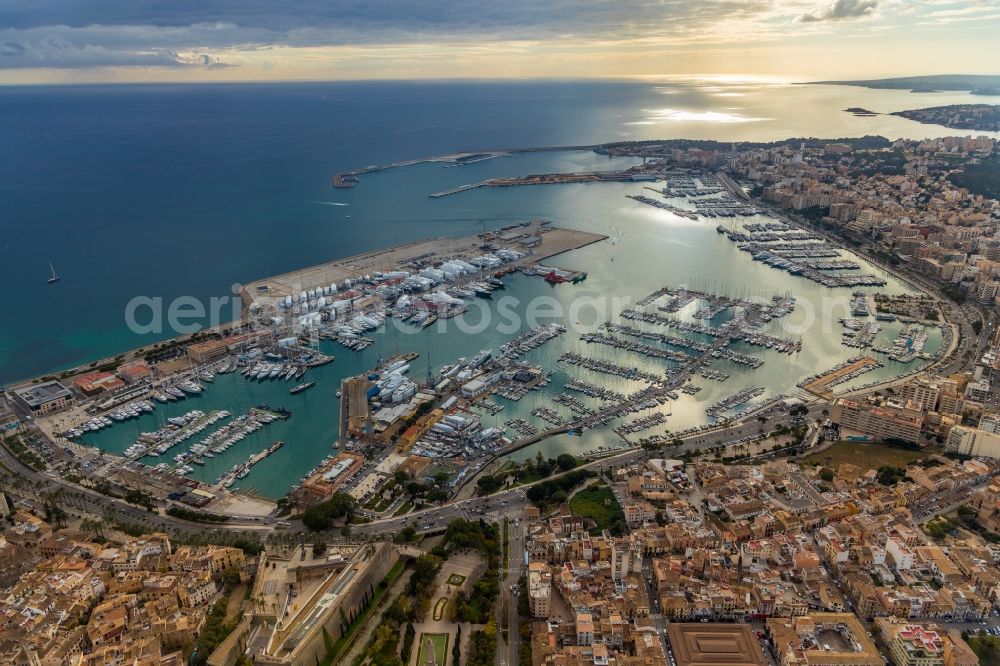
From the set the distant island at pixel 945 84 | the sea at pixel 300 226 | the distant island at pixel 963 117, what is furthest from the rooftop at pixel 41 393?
the distant island at pixel 945 84

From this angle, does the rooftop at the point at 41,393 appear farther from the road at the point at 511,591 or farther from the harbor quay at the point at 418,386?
the road at the point at 511,591

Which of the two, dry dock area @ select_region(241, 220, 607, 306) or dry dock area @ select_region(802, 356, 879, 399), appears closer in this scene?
dry dock area @ select_region(802, 356, 879, 399)

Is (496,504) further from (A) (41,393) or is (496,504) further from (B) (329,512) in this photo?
(A) (41,393)

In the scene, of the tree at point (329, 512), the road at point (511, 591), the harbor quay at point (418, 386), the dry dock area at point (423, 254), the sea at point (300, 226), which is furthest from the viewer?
the dry dock area at point (423, 254)

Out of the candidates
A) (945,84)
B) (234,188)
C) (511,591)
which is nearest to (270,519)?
(511,591)

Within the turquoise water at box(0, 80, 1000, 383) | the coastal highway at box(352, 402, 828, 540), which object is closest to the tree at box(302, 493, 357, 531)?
the coastal highway at box(352, 402, 828, 540)

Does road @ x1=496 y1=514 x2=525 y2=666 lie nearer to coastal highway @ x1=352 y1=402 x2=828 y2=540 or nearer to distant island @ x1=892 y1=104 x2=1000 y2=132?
coastal highway @ x1=352 y1=402 x2=828 y2=540

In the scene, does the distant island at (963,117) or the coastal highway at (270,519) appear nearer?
the coastal highway at (270,519)
